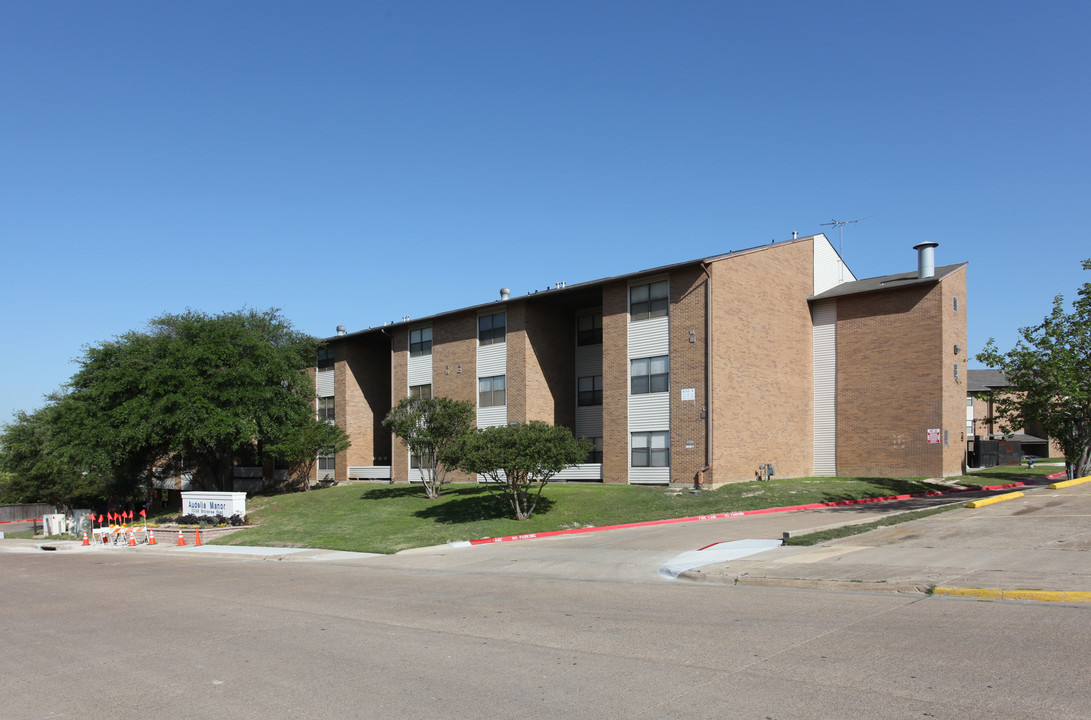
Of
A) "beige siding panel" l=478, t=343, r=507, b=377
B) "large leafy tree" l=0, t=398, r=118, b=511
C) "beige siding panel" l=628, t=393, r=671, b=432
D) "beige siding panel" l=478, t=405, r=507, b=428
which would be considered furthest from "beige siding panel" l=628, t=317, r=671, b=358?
"large leafy tree" l=0, t=398, r=118, b=511

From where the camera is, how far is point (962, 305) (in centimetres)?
3434

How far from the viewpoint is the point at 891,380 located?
33156 mm

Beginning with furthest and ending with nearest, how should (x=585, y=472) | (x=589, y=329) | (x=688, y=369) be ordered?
(x=589, y=329)
(x=585, y=472)
(x=688, y=369)

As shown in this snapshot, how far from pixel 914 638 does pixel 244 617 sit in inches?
328

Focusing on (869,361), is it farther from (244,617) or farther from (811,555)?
(244,617)

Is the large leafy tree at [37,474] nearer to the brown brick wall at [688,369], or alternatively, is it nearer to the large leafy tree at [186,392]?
the large leafy tree at [186,392]

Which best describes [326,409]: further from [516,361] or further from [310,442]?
[516,361]

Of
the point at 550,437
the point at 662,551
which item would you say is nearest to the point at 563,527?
the point at 550,437

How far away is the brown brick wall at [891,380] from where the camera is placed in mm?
31953

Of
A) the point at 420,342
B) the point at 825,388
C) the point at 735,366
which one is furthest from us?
the point at 420,342

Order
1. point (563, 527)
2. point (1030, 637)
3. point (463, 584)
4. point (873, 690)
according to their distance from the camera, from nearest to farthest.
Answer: point (873, 690) < point (1030, 637) < point (463, 584) < point (563, 527)

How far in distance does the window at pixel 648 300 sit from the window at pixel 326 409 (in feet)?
73.4

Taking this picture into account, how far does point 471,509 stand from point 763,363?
13.9 metres

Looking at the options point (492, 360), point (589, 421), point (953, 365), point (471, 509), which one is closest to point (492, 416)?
point (492, 360)
